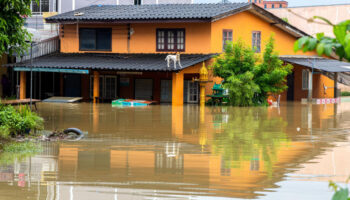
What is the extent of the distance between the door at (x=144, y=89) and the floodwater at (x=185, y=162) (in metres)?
11.9

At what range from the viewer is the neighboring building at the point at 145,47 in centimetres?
3133

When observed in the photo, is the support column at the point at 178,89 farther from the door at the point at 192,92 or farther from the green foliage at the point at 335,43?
the green foliage at the point at 335,43

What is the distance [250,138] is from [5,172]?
312 inches

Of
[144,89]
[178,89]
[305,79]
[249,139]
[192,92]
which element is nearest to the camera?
[249,139]

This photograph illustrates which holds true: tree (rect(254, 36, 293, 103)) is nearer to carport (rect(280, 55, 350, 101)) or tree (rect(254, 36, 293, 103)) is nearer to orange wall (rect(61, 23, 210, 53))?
carport (rect(280, 55, 350, 101))

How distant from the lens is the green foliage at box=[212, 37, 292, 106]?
29.1 meters

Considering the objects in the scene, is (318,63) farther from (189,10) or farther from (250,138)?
(250,138)

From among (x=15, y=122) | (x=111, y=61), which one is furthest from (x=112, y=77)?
(x=15, y=122)

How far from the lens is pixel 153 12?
33000 mm

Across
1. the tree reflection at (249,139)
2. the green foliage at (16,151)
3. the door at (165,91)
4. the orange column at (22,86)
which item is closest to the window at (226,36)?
the door at (165,91)

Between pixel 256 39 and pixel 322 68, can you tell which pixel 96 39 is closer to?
pixel 256 39

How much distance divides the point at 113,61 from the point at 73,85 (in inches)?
166

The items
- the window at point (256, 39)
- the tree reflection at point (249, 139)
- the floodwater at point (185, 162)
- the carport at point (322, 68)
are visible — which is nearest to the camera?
the floodwater at point (185, 162)

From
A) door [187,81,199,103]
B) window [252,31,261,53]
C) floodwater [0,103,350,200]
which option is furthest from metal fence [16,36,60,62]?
floodwater [0,103,350,200]
